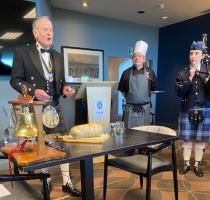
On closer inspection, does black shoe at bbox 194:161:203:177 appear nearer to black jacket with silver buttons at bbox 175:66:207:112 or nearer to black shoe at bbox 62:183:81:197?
black jacket with silver buttons at bbox 175:66:207:112

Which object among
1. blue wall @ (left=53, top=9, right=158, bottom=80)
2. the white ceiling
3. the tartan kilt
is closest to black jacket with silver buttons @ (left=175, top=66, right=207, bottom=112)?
the tartan kilt

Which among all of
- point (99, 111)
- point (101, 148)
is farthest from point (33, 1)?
point (101, 148)

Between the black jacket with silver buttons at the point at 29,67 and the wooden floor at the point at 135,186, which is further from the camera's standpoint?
the wooden floor at the point at 135,186

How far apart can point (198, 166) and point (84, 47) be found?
10.4ft

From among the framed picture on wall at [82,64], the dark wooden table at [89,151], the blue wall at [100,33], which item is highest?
the blue wall at [100,33]

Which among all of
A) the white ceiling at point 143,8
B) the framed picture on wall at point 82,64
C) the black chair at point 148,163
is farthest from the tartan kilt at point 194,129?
the framed picture on wall at point 82,64

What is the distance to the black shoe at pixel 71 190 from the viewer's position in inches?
83.8

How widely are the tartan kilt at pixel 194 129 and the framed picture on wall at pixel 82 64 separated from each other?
2611 mm

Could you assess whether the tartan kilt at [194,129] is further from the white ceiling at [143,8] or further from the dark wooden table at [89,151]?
the white ceiling at [143,8]

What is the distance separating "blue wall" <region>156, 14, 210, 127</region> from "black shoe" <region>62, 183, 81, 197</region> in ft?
12.9

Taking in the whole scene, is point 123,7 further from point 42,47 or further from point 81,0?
point 42,47

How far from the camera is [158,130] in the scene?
2027mm

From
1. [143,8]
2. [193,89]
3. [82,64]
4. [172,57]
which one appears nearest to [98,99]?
[193,89]

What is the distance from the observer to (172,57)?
5.69m
